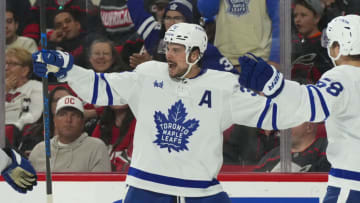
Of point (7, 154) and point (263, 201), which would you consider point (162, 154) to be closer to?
point (7, 154)

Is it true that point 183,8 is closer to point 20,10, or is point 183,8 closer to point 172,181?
point 20,10

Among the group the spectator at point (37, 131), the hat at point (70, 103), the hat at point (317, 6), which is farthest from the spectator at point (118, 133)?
the hat at point (317, 6)

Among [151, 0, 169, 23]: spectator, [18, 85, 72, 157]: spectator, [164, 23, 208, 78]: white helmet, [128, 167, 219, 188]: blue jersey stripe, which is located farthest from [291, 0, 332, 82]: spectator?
[18, 85, 72, 157]: spectator

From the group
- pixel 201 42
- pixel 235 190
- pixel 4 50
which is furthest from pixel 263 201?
pixel 4 50

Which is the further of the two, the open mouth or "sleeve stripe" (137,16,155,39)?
"sleeve stripe" (137,16,155,39)

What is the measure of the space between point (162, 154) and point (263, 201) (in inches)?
39.5

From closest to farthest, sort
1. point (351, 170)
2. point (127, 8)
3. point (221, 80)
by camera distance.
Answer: point (351, 170)
point (221, 80)
point (127, 8)

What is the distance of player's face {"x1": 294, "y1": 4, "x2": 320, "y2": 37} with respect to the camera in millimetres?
3615

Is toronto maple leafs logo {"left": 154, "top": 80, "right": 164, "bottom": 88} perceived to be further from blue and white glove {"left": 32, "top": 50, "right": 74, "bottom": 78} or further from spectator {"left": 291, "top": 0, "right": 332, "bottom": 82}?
spectator {"left": 291, "top": 0, "right": 332, "bottom": 82}

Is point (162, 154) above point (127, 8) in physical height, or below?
below

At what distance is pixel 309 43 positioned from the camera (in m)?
3.62

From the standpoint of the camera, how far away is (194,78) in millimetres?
2836

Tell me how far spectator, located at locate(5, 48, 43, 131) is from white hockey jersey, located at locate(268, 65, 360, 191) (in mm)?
1638

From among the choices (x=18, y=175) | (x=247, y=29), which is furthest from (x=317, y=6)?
(x=18, y=175)
